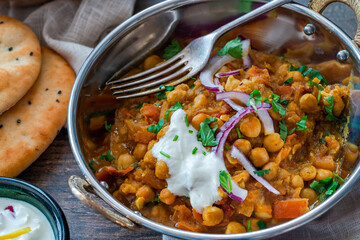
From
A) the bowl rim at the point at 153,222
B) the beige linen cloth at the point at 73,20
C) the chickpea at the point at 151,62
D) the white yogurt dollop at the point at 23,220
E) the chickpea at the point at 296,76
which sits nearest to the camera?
the bowl rim at the point at 153,222

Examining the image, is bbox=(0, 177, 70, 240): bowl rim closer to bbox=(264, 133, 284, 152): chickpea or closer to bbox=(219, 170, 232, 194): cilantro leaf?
bbox=(219, 170, 232, 194): cilantro leaf

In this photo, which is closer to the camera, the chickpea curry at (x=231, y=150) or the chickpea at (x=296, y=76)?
the chickpea curry at (x=231, y=150)

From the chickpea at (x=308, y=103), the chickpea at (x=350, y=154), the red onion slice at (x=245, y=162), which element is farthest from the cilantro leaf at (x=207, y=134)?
the chickpea at (x=350, y=154)

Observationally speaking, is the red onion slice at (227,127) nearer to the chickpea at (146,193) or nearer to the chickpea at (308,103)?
the chickpea at (308,103)

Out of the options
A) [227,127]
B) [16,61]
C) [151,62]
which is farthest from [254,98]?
[16,61]

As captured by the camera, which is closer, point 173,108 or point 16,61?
point 173,108

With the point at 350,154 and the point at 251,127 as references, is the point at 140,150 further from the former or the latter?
the point at 350,154
